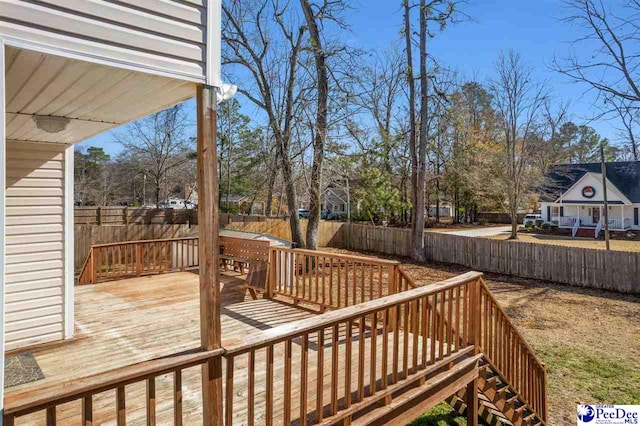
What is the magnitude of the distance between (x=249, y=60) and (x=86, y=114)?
10.6 metres

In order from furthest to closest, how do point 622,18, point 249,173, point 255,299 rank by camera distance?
point 249,173 < point 622,18 < point 255,299

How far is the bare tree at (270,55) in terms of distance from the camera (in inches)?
484

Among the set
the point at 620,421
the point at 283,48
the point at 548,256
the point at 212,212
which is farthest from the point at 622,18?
the point at 212,212

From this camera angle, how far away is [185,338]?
14.0ft

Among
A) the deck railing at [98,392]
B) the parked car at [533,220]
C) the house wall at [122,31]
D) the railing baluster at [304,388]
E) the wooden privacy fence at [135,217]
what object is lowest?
the railing baluster at [304,388]

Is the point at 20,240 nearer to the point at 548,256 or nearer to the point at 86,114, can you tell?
the point at 86,114

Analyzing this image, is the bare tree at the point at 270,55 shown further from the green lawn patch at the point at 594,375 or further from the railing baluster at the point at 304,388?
the railing baluster at the point at 304,388

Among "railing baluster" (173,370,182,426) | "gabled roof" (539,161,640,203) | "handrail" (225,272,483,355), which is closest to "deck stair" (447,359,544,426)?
"handrail" (225,272,483,355)

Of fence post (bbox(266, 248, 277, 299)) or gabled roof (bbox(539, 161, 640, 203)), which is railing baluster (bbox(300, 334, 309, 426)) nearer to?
fence post (bbox(266, 248, 277, 299))

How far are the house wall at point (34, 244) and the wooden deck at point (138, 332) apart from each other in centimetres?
33

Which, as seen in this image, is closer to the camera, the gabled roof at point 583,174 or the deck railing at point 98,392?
the deck railing at point 98,392

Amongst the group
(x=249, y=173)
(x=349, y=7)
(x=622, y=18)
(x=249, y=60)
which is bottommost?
(x=249, y=173)

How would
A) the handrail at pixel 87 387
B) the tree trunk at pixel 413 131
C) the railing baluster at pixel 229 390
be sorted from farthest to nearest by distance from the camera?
1. the tree trunk at pixel 413 131
2. the railing baluster at pixel 229 390
3. the handrail at pixel 87 387

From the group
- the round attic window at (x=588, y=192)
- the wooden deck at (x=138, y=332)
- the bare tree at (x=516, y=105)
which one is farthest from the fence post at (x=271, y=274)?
the round attic window at (x=588, y=192)
